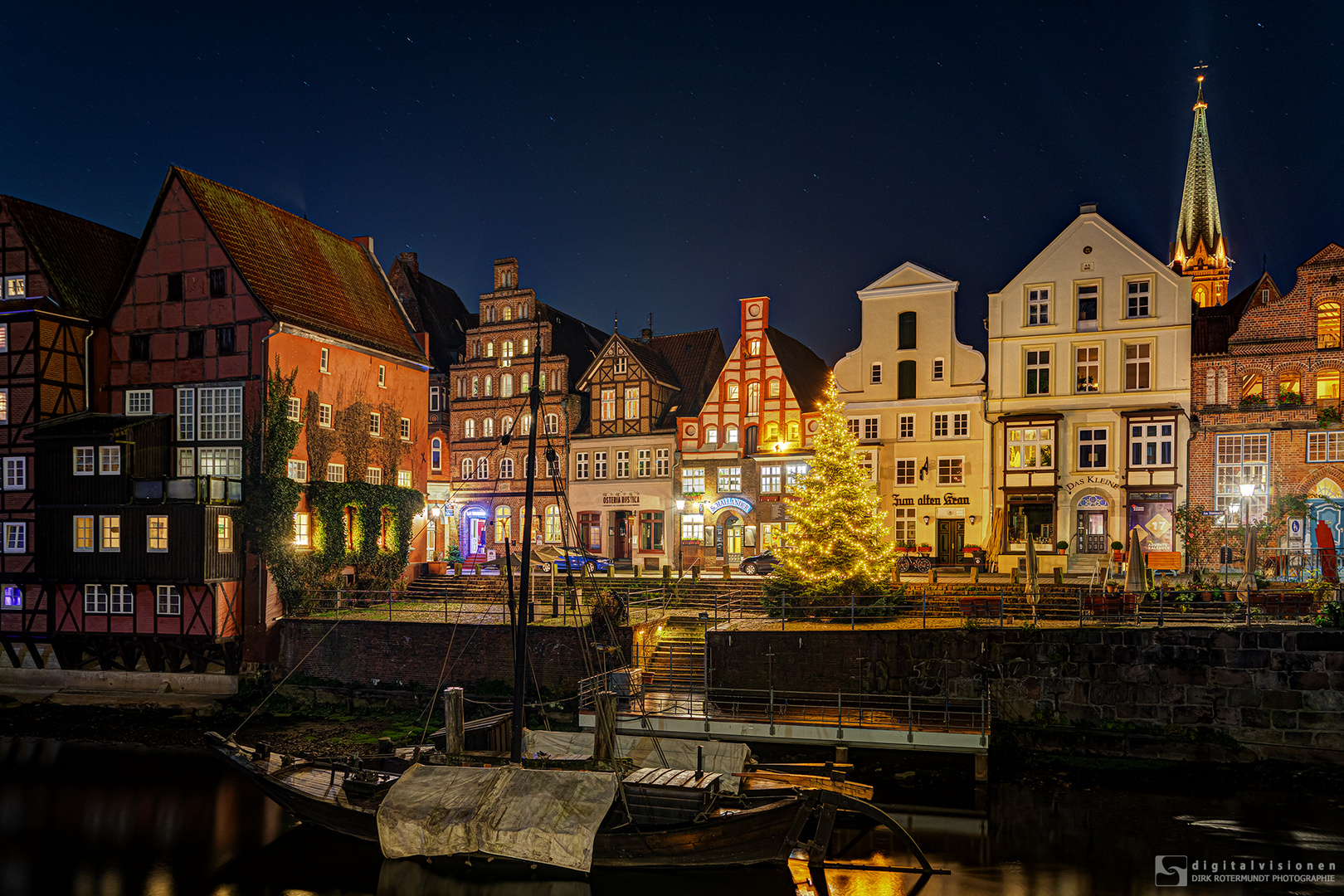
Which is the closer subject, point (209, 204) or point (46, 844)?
point (46, 844)

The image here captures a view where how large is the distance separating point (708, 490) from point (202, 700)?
2301 cm

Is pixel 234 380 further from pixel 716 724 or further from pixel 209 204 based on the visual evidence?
pixel 716 724

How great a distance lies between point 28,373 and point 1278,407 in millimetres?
44812

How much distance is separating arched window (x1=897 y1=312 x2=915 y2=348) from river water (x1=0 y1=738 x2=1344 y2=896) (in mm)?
21279

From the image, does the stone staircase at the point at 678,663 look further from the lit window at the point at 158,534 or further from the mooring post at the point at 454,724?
the lit window at the point at 158,534

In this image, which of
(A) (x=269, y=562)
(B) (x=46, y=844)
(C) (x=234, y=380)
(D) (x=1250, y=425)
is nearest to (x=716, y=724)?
(B) (x=46, y=844)

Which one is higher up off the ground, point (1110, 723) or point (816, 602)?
point (816, 602)

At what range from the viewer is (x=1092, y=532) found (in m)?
35.4

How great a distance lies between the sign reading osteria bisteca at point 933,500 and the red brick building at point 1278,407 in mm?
8327

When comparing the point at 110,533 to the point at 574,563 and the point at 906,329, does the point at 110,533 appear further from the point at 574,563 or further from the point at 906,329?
the point at 906,329

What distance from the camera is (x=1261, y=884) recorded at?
16656mm

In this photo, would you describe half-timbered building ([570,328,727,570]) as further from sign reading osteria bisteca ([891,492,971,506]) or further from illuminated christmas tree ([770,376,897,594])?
illuminated christmas tree ([770,376,897,594])

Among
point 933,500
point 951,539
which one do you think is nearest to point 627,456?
point 933,500

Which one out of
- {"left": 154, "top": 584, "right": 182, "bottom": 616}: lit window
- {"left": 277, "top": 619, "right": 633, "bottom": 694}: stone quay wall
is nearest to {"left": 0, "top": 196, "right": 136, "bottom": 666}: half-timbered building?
{"left": 154, "top": 584, "right": 182, "bottom": 616}: lit window
